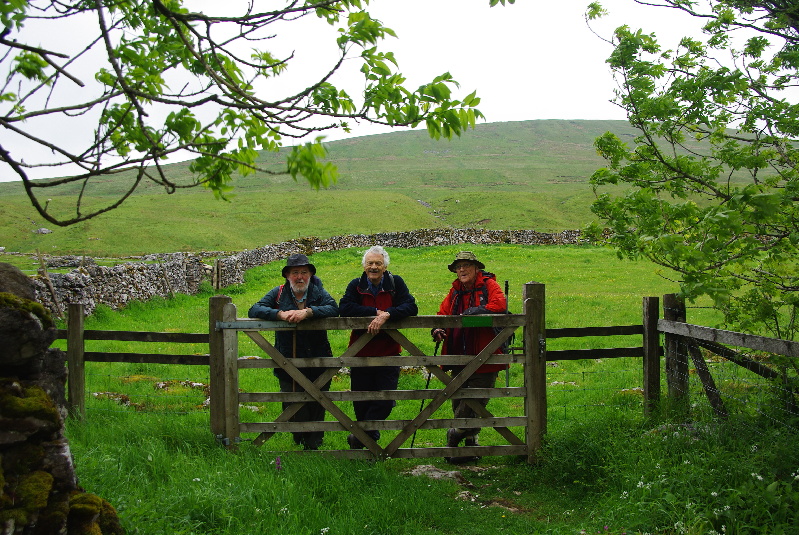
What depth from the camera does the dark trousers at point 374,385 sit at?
7.00 m

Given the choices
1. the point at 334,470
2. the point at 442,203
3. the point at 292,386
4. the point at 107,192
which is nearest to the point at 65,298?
the point at 292,386

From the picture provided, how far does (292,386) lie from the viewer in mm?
6812

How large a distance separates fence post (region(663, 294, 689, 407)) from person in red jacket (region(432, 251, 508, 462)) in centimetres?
189

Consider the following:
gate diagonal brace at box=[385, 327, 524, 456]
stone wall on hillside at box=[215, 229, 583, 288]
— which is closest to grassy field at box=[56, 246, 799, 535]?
gate diagonal brace at box=[385, 327, 524, 456]

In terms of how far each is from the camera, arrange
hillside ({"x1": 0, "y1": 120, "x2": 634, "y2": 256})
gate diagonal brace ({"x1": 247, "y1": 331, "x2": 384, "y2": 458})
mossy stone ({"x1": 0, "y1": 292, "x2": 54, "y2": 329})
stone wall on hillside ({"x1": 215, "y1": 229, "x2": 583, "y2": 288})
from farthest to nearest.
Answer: hillside ({"x1": 0, "y1": 120, "x2": 634, "y2": 256})
stone wall on hillside ({"x1": 215, "y1": 229, "x2": 583, "y2": 288})
gate diagonal brace ({"x1": 247, "y1": 331, "x2": 384, "y2": 458})
mossy stone ({"x1": 0, "y1": 292, "x2": 54, "y2": 329})

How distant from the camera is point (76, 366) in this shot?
300 inches

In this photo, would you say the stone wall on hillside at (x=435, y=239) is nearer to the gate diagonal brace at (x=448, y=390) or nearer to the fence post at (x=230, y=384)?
the fence post at (x=230, y=384)

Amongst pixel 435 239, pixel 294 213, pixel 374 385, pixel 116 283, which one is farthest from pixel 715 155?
pixel 294 213

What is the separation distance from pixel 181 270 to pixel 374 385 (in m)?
16.1

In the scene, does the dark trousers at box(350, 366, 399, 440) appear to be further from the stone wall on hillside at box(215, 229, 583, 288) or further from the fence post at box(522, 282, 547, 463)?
the stone wall on hillside at box(215, 229, 583, 288)

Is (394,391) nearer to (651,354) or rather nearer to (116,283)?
(651,354)

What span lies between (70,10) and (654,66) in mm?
5264

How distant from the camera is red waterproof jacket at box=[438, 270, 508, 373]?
274 inches

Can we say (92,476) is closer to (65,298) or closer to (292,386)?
(292,386)
